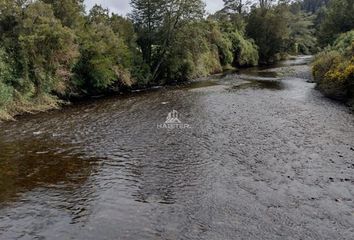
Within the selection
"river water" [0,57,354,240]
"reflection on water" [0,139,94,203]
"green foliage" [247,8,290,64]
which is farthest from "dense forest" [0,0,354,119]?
"green foliage" [247,8,290,64]

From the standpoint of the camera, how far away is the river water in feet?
29.9

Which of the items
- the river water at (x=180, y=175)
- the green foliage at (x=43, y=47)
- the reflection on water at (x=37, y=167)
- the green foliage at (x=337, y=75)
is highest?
the green foliage at (x=43, y=47)

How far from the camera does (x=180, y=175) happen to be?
494 inches

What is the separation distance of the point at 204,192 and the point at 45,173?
19.2 ft

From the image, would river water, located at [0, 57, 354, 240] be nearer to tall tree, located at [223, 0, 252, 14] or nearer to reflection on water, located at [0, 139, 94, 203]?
reflection on water, located at [0, 139, 94, 203]

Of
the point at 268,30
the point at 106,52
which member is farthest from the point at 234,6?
the point at 106,52

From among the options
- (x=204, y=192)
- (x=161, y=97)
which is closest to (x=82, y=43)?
(x=161, y=97)

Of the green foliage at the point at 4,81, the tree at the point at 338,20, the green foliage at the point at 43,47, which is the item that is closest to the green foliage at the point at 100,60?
the green foliage at the point at 43,47

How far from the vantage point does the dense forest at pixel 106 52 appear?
77.9 feet

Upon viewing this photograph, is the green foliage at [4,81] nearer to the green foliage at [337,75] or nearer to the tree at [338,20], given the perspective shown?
the green foliage at [337,75]

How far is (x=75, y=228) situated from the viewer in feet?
29.6

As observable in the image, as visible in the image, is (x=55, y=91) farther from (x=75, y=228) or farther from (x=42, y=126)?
(x=75, y=228)

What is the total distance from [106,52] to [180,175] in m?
20.8

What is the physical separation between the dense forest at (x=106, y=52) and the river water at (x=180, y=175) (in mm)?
2958
